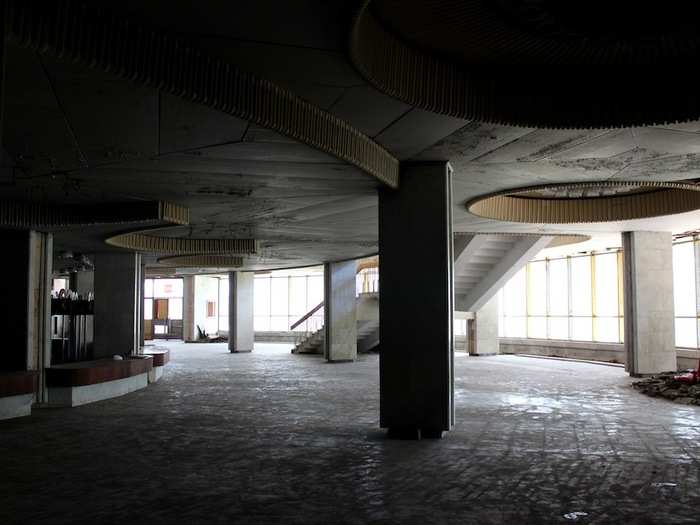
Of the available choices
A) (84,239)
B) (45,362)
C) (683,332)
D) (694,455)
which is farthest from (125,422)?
(683,332)

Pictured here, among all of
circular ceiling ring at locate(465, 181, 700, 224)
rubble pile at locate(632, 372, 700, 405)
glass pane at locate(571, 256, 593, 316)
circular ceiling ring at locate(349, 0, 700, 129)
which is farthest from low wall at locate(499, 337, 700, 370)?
→ circular ceiling ring at locate(349, 0, 700, 129)

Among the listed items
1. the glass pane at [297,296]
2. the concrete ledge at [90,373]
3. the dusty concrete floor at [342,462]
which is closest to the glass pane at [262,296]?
the glass pane at [297,296]

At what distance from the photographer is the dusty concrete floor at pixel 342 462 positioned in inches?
268

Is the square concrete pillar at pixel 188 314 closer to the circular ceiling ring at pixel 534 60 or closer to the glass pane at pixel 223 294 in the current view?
the glass pane at pixel 223 294

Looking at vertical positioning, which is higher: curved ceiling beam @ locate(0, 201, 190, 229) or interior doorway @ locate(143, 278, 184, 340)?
curved ceiling beam @ locate(0, 201, 190, 229)

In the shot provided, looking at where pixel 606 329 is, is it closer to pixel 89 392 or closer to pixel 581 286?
pixel 581 286

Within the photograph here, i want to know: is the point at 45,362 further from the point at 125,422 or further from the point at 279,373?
the point at 279,373

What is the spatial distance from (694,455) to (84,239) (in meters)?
15.4

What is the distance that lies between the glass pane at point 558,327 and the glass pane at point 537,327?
355 millimetres

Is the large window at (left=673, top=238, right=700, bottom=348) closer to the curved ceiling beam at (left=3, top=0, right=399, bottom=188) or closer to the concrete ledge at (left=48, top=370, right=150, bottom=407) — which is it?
the concrete ledge at (left=48, top=370, right=150, bottom=407)

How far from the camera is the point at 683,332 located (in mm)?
27656

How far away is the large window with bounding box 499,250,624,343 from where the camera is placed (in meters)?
31.6

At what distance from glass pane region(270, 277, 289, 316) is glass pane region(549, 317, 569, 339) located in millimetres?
17810

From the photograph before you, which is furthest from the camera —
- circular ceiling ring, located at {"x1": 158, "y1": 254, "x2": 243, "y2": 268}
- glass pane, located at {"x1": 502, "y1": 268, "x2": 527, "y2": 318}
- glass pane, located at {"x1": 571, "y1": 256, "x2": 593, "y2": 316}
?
glass pane, located at {"x1": 502, "y1": 268, "x2": 527, "y2": 318}
